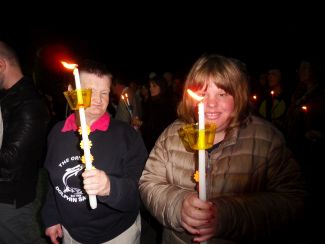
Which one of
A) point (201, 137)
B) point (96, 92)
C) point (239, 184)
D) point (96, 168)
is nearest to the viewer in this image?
point (201, 137)

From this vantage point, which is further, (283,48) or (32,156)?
(283,48)

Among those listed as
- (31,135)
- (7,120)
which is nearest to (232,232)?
(31,135)

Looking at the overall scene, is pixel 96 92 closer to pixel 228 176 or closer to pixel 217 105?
pixel 217 105

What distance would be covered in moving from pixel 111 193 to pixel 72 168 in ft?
1.65

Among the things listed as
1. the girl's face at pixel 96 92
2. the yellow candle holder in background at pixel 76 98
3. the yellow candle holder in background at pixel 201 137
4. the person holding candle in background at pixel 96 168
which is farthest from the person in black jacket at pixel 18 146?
the yellow candle holder in background at pixel 201 137

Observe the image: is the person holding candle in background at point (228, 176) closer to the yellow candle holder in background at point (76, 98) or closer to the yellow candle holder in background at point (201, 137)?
the yellow candle holder in background at point (201, 137)

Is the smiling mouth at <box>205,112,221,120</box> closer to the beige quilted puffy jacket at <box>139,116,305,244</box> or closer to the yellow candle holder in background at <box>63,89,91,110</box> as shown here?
the beige quilted puffy jacket at <box>139,116,305,244</box>

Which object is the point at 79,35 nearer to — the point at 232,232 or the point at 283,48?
the point at 283,48

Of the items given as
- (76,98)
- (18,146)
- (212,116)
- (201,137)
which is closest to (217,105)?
(212,116)

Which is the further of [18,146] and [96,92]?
[18,146]

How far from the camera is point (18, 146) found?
309 centimetres

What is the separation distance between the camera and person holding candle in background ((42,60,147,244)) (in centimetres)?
246

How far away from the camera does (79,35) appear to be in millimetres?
29438

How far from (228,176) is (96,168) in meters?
1.07
